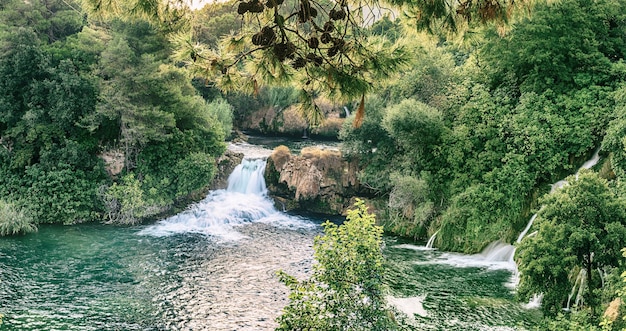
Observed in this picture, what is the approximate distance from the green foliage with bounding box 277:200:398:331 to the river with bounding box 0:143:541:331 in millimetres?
5409

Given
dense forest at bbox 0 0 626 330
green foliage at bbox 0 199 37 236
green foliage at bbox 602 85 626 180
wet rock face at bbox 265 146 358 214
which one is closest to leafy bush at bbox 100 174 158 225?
dense forest at bbox 0 0 626 330

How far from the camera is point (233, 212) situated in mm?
24609

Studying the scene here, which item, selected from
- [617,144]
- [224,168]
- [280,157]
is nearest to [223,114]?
[224,168]

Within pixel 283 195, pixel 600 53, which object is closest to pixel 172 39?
pixel 600 53

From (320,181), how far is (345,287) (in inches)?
678

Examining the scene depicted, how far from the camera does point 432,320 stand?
45.6ft

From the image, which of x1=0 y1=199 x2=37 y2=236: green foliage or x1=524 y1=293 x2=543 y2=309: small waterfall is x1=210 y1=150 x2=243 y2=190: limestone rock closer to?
x1=0 y1=199 x2=37 y2=236: green foliage

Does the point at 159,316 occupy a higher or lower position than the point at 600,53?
lower

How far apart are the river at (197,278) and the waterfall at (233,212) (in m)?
0.10

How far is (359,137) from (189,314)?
1272cm

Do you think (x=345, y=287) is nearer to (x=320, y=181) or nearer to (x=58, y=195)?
(x=320, y=181)

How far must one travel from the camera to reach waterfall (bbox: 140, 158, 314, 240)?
22719 mm

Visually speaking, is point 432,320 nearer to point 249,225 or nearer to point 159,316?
point 159,316

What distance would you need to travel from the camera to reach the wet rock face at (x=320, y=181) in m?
25.6
